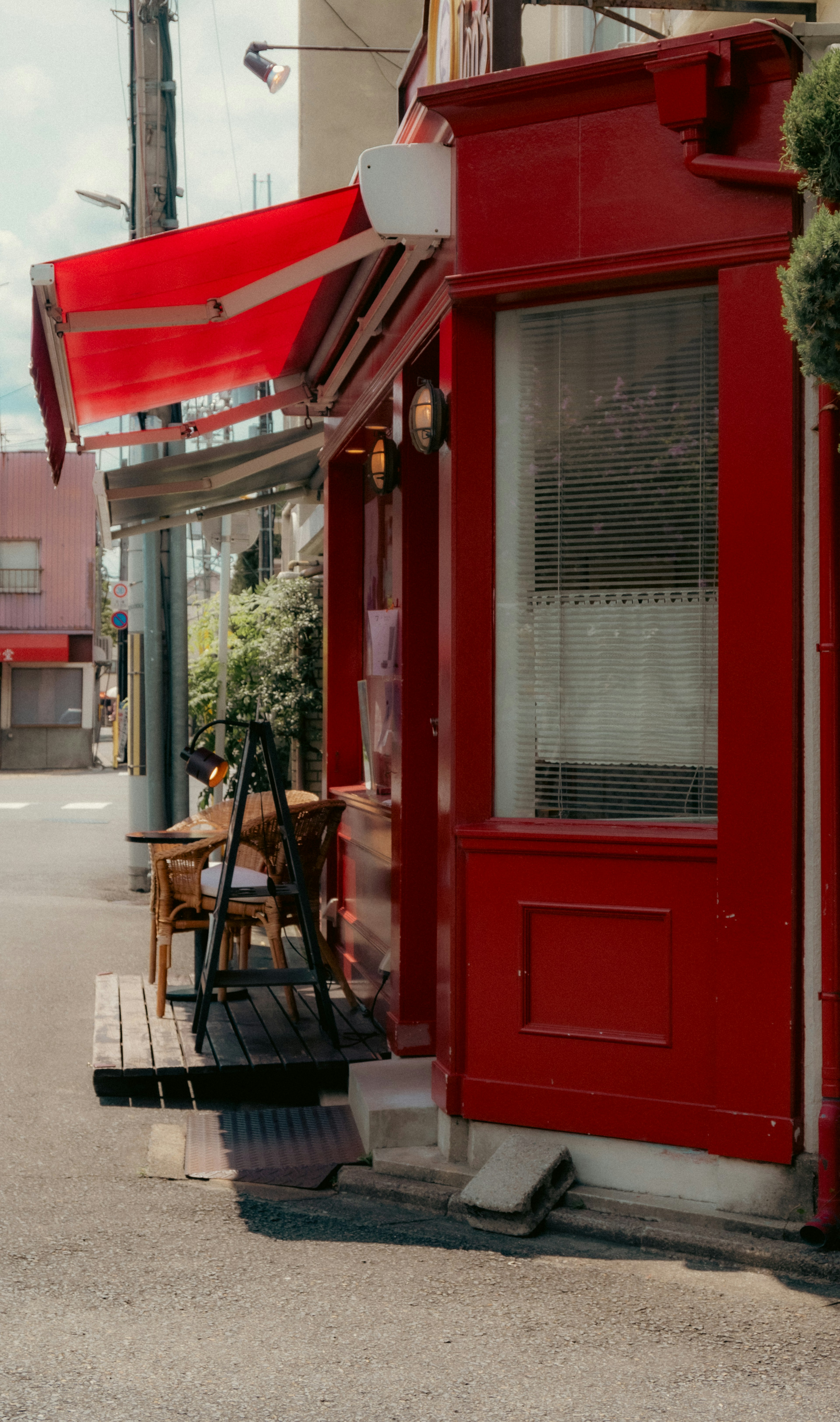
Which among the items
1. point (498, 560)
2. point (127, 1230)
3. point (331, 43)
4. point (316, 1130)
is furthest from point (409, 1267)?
point (331, 43)

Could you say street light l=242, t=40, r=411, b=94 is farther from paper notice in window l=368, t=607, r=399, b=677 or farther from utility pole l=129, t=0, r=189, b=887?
paper notice in window l=368, t=607, r=399, b=677

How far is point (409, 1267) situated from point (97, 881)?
9.00 meters

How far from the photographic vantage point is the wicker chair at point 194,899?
6.53m

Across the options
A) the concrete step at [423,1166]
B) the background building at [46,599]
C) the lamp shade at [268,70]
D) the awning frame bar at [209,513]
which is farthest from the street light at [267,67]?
the background building at [46,599]

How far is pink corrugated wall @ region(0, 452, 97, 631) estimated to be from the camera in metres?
37.3

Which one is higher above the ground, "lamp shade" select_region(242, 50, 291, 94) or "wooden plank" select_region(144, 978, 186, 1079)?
"lamp shade" select_region(242, 50, 291, 94)

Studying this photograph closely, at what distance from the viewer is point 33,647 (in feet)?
121

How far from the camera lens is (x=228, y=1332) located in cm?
352

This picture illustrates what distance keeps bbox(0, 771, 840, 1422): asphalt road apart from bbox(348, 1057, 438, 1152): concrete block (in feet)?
1.11

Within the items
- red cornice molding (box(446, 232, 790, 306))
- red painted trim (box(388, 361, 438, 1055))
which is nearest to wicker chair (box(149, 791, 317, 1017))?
red painted trim (box(388, 361, 438, 1055))

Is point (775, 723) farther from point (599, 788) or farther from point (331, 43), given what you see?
point (331, 43)

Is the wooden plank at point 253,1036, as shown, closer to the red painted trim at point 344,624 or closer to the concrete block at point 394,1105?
the concrete block at point 394,1105

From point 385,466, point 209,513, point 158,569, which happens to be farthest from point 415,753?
point 158,569

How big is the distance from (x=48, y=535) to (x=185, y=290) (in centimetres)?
3370
